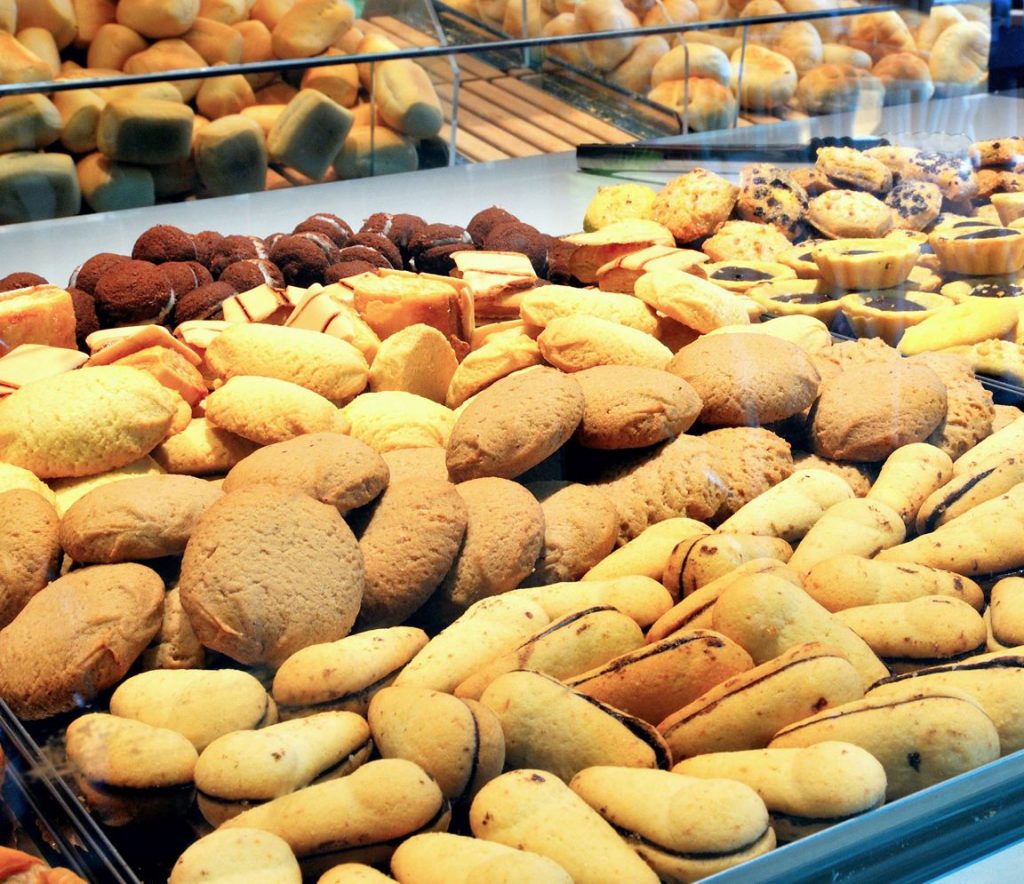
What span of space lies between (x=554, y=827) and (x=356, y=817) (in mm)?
107

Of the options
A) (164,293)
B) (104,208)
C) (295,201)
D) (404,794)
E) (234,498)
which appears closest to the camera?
(404,794)

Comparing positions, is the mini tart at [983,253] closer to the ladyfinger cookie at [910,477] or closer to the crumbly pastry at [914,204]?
the crumbly pastry at [914,204]

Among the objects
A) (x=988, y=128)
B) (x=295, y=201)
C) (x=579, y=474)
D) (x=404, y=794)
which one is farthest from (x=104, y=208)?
(x=988, y=128)

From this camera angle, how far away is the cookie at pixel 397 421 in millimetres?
1058

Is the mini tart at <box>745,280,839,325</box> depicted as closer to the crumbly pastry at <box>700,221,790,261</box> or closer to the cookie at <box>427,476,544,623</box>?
the crumbly pastry at <box>700,221,790,261</box>

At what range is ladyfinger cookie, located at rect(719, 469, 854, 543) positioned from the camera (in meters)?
0.95

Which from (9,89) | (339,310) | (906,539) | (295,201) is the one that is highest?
(9,89)

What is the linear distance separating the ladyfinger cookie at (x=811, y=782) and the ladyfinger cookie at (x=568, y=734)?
0.12 feet

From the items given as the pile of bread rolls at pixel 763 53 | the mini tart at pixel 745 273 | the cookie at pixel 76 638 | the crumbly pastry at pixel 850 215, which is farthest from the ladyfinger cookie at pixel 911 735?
the crumbly pastry at pixel 850 215

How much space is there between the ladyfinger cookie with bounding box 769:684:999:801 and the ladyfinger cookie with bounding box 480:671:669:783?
0.08 m

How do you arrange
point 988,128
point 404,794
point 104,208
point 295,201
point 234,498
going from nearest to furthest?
point 404,794 < point 234,498 < point 104,208 < point 295,201 < point 988,128

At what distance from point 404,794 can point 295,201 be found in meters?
0.76

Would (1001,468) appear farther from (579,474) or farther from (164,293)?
(164,293)

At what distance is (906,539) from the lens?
3.10 ft
